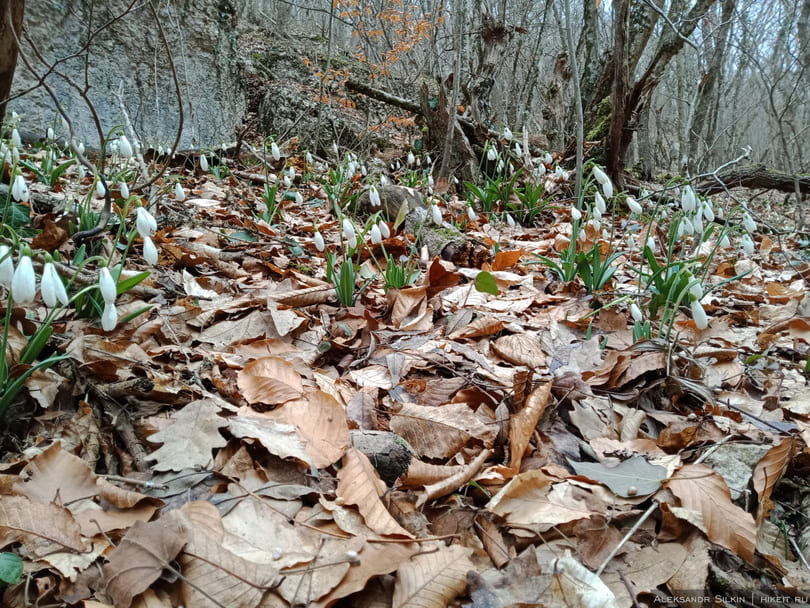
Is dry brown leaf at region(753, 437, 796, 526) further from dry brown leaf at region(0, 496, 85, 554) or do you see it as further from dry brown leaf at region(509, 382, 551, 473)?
dry brown leaf at region(0, 496, 85, 554)

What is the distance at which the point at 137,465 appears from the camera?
1273 mm

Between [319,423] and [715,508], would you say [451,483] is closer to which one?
[319,423]

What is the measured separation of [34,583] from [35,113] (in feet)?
19.0

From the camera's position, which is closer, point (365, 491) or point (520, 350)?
point (365, 491)

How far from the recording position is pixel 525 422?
151cm

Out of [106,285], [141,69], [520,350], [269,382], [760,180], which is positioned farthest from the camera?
[760,180]

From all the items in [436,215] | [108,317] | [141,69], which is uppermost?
[141,69]

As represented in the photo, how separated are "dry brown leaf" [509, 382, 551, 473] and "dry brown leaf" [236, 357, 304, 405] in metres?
0.71

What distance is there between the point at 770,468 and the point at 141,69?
6656 millimetres

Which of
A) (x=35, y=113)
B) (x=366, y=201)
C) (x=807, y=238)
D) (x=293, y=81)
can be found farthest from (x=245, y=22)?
(x=807, y=238)

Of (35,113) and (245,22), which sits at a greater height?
(245,22)

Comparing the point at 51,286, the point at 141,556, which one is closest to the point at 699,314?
the point at 141,556

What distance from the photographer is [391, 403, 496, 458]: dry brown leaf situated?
1483 mm

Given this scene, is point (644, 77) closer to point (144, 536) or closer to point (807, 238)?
point (807, 238)
